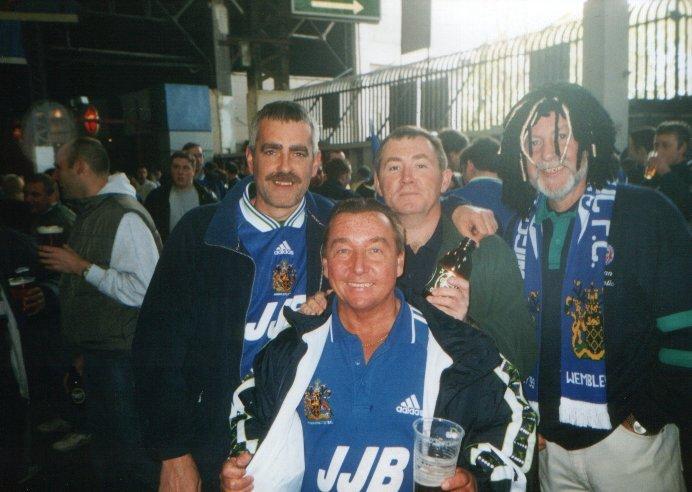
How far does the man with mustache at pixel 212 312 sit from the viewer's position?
2352 millimetres

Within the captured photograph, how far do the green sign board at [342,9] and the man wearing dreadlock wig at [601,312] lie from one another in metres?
7.46

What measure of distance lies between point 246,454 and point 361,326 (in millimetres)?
660

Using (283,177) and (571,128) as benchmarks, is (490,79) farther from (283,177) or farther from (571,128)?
(283,177)

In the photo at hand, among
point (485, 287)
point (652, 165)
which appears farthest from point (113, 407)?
point (652, 165)

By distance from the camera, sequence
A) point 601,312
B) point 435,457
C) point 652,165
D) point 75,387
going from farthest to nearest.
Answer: point 652,165 < point 75,387 < point 601,312 < point 435,457

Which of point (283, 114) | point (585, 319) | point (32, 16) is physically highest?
point (32, 16)

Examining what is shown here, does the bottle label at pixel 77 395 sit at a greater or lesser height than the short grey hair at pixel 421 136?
lesser

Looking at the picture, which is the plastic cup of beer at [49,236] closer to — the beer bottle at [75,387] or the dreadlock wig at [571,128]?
the beer bottle at [75,387]

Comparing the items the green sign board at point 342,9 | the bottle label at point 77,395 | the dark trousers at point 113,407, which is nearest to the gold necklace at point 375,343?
the dark trousers at point 113,407

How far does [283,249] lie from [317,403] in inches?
35.2

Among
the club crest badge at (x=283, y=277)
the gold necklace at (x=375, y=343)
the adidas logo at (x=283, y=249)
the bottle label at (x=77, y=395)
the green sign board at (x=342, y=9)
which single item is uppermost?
the green sign board at (x=342, y=9)

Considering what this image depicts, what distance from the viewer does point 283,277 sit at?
8.25 feet

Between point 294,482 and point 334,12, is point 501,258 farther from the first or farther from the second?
point 334,12

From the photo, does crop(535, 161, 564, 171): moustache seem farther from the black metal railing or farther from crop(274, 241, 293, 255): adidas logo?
the black metal railing
